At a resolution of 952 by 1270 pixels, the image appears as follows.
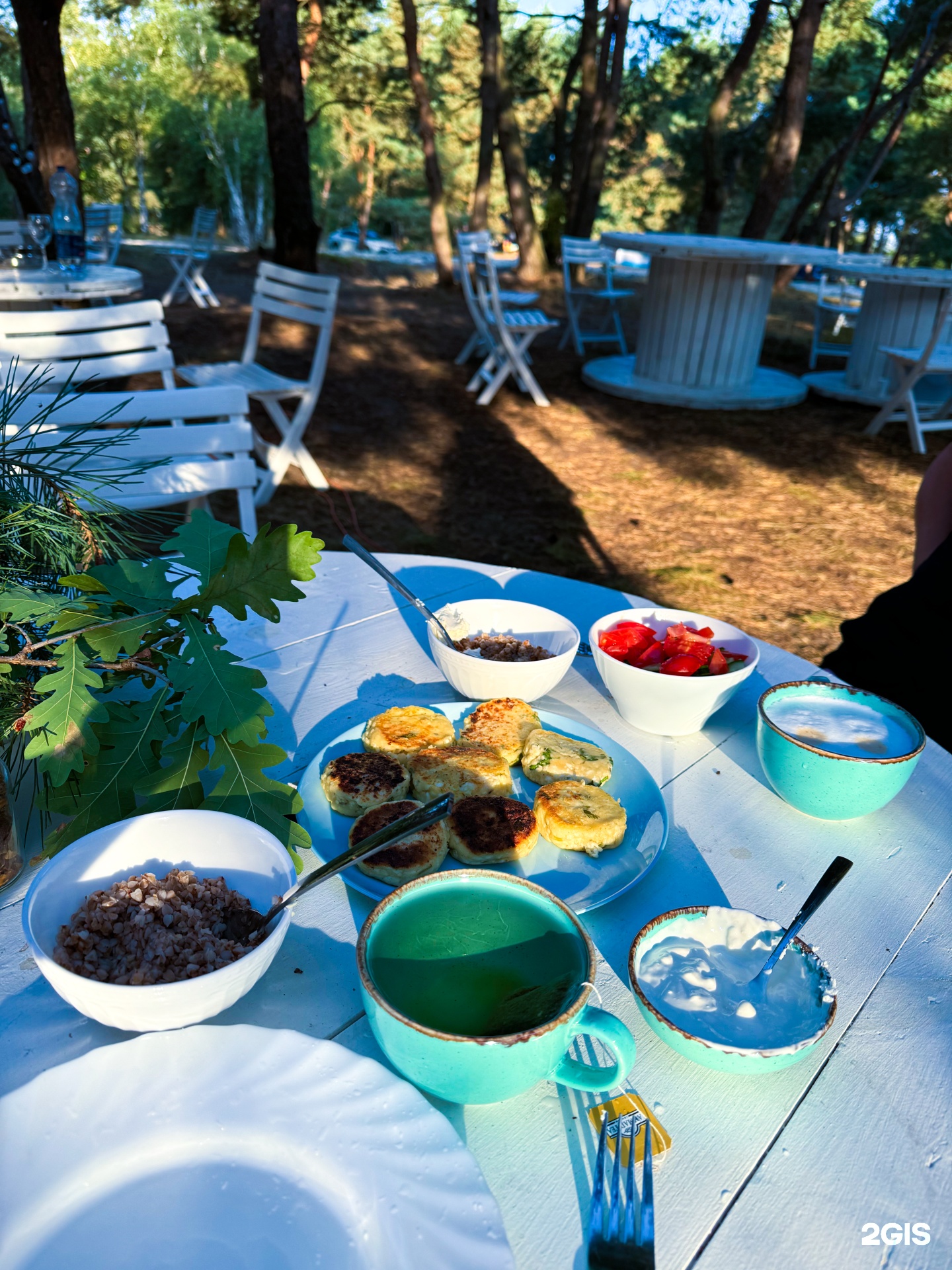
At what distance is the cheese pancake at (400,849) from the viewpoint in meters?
1.00

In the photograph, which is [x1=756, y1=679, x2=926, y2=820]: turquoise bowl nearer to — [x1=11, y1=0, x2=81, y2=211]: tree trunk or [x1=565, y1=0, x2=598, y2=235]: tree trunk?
[x1=11, y1=0, x2=81, y2=211]: tree trunk

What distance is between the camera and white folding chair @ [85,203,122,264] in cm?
968

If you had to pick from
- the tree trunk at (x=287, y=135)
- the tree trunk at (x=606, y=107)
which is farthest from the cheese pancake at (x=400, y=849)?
the tree trunk at (x=606, y=107)

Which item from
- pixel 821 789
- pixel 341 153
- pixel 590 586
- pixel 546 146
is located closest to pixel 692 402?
pixel 590 586

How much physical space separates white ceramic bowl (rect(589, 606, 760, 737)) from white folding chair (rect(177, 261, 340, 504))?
3.80 m

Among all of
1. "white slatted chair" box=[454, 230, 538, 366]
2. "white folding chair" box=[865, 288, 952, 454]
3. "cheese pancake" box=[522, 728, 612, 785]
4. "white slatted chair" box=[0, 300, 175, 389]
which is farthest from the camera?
"white slatted chair" box=[454, 230, 538, 366]

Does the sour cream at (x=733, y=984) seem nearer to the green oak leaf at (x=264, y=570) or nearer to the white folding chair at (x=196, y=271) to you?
the green oak leaf at (x=264, y=570)

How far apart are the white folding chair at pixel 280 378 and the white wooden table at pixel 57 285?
0.62 m

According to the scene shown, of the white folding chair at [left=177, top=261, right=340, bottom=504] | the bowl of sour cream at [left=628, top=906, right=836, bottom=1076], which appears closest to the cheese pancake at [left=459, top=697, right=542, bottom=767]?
the bowl of sour cream at [left=628, top=906, right=836, bottom=1076]

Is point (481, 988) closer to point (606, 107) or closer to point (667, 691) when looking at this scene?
point (667, 691)

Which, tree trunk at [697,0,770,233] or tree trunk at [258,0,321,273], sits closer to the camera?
tree trunk at [258,0,321,273]

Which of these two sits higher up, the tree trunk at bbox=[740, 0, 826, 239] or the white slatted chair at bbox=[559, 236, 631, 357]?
the tree trunk at bbox=[740, 0, 826, 239]

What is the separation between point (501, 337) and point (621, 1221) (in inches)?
290

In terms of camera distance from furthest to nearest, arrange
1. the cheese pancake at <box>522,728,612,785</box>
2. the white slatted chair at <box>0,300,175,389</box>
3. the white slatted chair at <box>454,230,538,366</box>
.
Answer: the white slatted chair at <box>454,230,538,366</box>
the white slatted chair at <box>0,300,175,389</box>
the cheese pancake at <box>522,728,612,785</box>
